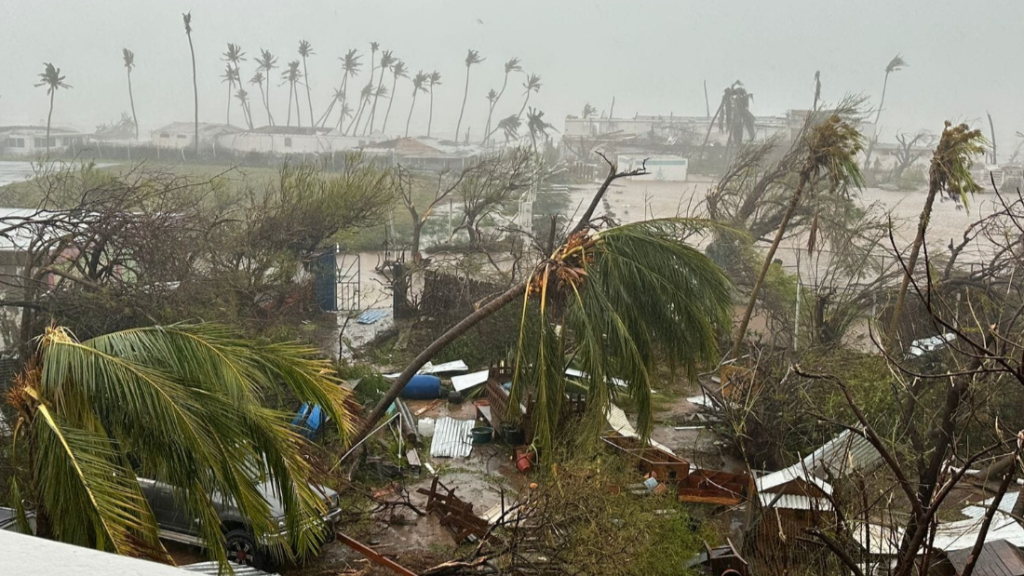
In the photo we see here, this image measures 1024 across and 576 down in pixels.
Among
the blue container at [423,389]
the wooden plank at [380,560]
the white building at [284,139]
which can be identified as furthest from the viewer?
the white building at [284,139]

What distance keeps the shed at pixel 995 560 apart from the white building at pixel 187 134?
3604 cm

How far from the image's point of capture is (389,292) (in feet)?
74.9

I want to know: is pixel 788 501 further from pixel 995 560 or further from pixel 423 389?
pixel 423 389

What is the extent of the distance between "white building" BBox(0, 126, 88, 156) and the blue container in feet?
88.3

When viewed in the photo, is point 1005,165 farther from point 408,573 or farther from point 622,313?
point 408,573

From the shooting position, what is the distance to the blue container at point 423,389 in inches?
581

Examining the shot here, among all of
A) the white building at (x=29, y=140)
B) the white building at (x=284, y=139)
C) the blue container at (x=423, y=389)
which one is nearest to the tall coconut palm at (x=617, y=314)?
the blue container at (x=423, y=389)

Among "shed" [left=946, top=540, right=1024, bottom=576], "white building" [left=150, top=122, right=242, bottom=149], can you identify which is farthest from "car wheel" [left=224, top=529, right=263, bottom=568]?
"white building" [left=150, top=122, right=242, bottom=149]

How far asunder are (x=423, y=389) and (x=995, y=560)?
32.5 feet

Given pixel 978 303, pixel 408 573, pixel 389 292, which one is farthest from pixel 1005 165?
pixel 408 573

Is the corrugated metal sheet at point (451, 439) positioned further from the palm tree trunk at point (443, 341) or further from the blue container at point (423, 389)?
the palm tree trunk at point (443, 341)

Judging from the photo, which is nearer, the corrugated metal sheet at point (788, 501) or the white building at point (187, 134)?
the corrugated metal sheet at point (788, 501)

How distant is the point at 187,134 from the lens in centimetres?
3706

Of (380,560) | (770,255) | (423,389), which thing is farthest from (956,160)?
(380,560)
